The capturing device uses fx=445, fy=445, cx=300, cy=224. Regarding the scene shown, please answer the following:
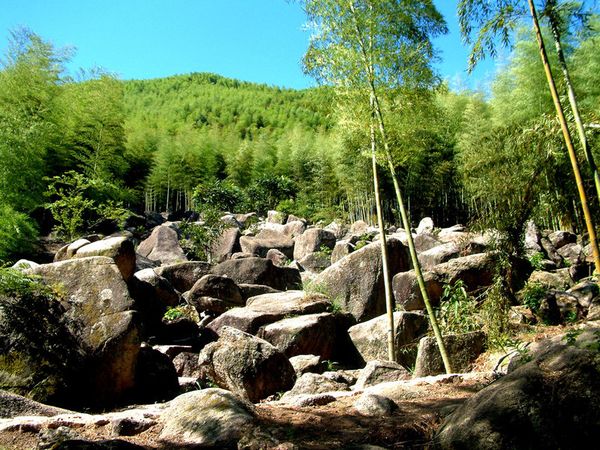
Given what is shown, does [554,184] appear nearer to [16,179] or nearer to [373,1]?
[373,1]

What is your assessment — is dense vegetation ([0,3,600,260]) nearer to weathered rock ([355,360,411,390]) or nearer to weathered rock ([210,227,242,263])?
weathered rock ([355,360,411,390])

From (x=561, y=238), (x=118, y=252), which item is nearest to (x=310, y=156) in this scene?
(x=561, y=238)

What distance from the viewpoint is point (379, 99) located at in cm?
532

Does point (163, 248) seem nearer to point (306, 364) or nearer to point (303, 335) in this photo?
point (303, 335)

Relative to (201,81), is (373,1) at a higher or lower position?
lower

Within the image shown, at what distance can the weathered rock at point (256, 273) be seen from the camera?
9789 mm

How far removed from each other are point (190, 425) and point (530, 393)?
1917 millimetres

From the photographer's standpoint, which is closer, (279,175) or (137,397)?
(137,397)

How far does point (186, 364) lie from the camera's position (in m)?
5.90

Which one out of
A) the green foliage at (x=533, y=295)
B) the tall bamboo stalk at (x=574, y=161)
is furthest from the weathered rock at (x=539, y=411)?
the green foliage at (x=533, y=295)

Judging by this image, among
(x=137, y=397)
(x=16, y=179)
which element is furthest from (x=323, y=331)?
(x=16, y=179)

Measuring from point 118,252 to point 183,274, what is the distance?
342 cm

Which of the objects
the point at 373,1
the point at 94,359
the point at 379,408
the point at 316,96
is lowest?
the point at 379,408

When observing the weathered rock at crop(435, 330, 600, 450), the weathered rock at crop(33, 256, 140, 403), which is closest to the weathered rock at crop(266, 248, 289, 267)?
the weathered rock at crop(33, 256, 140, 403)
